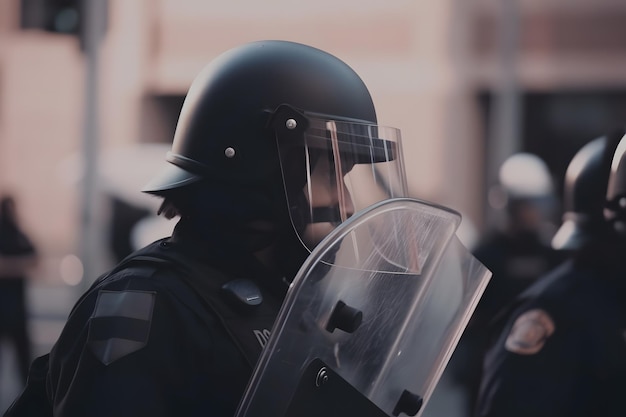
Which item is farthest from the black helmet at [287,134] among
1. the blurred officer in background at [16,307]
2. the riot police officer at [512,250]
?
the blurred officer in background at [16,307]

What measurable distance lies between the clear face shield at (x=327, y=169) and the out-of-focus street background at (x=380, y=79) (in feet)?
43.9

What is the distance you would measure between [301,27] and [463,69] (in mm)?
2472

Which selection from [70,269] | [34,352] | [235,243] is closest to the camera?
[235,243]

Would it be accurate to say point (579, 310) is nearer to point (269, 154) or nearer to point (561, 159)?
point (269, 154)

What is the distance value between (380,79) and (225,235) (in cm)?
1491

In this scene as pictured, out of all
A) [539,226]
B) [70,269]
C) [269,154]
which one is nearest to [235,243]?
[269,154]

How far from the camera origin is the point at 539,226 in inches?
267

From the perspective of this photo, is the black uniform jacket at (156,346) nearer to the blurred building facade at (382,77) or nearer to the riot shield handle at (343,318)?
the riot shield handle at (343,318)

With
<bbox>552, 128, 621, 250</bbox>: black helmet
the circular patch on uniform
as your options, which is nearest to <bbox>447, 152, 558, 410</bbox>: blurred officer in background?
<bbox>552, 128, 621, 250</bbox>: black helmet

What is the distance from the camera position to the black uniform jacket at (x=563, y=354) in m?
2.81

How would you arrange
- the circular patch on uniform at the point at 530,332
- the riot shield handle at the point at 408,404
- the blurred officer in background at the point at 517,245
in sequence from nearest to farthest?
the riot shield handle at the point at 408,404 < the circular patch on uniform at the point at 530,332 < the blurred officer in background at the point at 517,245

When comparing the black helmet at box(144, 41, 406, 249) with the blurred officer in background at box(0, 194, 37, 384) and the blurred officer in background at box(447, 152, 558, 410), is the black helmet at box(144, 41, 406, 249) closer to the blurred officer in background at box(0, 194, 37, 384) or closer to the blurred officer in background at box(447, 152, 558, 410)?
the blurred officer in background at box(447, 152, 558, 410)

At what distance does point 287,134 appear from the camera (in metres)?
2.04

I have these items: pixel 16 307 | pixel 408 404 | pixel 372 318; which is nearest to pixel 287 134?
pixel 372 318
